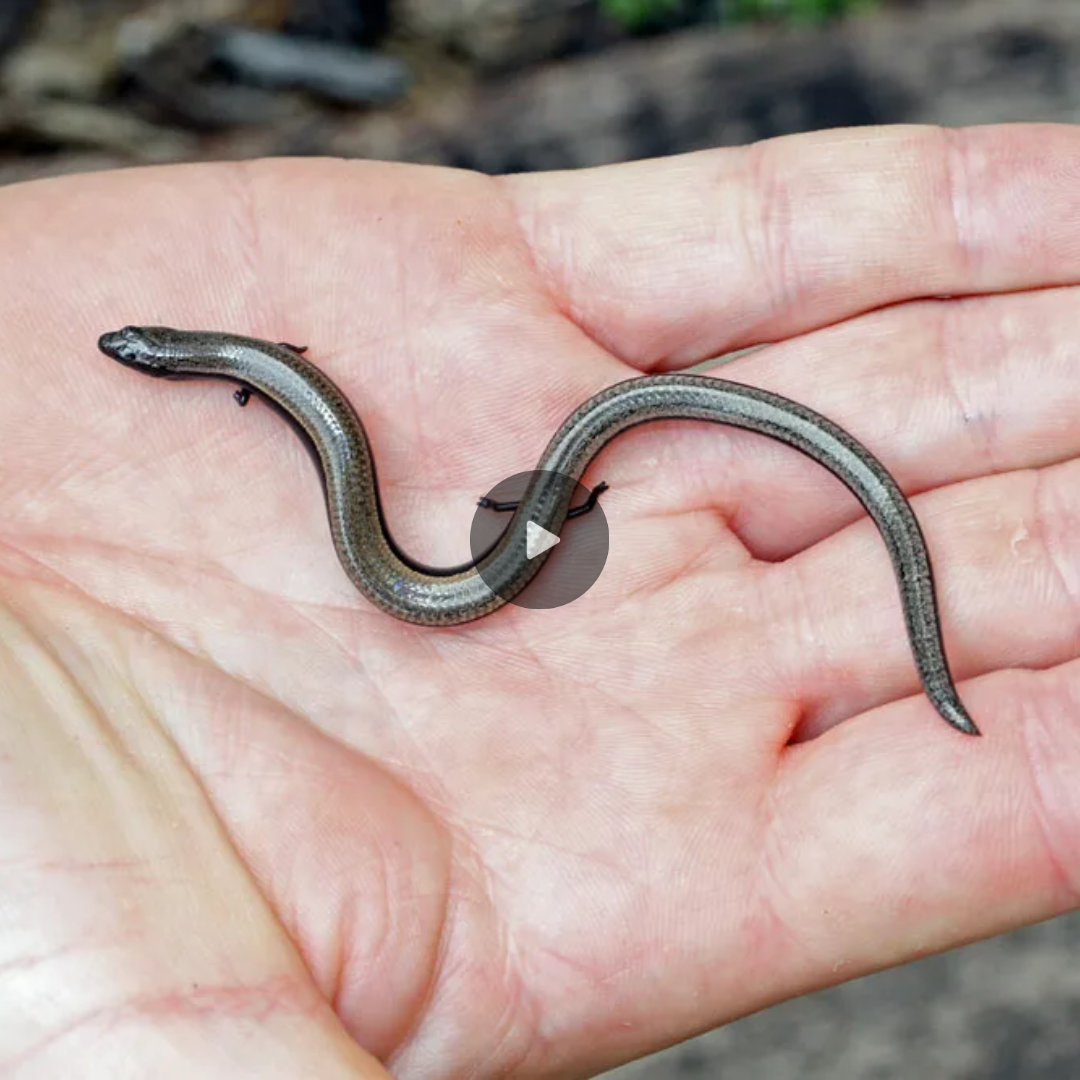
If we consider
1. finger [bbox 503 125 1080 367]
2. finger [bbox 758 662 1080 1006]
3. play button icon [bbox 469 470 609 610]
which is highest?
finger [bbox 503 125 1080 367]

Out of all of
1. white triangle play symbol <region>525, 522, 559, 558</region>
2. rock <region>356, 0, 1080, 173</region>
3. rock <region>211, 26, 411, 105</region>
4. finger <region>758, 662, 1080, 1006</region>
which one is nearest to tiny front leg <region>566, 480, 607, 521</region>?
white triangle play symbol <region>525, 522, 559, 558</region>

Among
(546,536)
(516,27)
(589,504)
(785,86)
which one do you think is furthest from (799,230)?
(516,27)

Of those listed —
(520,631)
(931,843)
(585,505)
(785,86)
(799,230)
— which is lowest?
(931,843)

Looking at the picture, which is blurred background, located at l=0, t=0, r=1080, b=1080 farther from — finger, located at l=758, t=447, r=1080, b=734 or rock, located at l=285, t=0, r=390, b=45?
finger, located at l=758, t=447, r=1080, b=734

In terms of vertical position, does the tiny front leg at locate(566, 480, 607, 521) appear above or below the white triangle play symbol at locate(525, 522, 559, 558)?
above

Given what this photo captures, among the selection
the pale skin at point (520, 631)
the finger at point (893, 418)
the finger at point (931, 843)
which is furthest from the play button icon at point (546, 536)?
the finger at point (931, 843)

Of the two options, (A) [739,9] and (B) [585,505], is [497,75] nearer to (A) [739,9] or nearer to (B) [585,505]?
(A) [739,9]

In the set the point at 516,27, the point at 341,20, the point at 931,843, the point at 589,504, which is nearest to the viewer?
the point at 931,843

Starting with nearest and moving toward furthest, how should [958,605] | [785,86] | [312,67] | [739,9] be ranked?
[958,605], [785,86], [739,9], [312,67]

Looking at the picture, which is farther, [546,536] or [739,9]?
[739,9]
